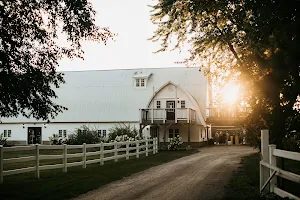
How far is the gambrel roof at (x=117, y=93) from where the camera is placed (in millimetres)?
43688

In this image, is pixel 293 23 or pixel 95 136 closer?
pixel 293 23

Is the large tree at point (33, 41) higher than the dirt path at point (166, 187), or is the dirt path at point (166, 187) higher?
the large tree at point (33, 41)

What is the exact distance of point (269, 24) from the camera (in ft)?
20.0

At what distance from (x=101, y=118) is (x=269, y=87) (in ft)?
128

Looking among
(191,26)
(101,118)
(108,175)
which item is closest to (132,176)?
(108,175)

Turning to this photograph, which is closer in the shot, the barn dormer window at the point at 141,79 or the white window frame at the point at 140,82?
the barn dormer window at the point at 141,79

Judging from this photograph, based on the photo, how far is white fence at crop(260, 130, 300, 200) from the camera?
7622mm

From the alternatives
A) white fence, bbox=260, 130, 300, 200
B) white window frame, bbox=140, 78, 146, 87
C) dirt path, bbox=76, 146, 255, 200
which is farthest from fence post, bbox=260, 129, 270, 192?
white window frame, bbox=140, 78, 146, 87

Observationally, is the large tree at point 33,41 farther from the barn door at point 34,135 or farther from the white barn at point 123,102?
the barn door at point 34,135

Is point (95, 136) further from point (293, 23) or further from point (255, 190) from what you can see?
point (293, 23)

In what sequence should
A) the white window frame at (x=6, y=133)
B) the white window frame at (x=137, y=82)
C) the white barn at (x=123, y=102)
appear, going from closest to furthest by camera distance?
the white barn at (x=123, y=102) < the white window frame at (x=137, y=82) < the white window frame at (x=6, y=133)

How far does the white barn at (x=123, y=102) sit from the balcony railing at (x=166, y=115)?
1.64m

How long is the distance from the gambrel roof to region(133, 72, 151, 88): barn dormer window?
0.13m

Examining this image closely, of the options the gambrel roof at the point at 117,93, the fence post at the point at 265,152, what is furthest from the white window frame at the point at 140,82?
the fence post at the point at 265,152
